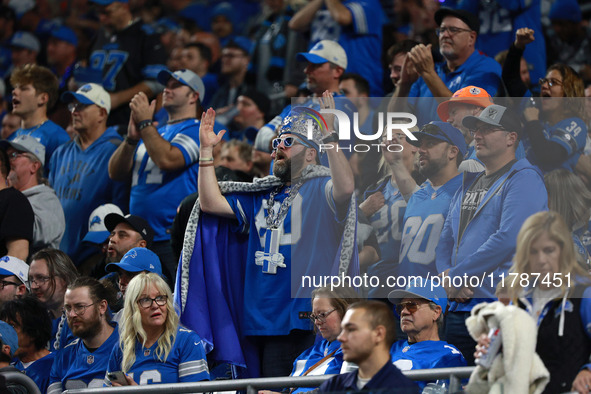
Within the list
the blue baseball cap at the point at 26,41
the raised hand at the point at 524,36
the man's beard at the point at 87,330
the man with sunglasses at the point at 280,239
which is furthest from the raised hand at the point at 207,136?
the blue baseball cap at the point at 26,41

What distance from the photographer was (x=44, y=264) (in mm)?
7852

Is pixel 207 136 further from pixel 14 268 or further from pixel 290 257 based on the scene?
pixel 14 268

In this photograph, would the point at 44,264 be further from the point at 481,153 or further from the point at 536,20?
the point at 536,20

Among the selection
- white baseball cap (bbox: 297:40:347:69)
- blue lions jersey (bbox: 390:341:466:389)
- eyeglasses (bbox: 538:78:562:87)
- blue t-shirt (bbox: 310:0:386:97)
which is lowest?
blue lions jersey (bbox: 390:341:466:389)

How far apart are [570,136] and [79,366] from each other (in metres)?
3.68

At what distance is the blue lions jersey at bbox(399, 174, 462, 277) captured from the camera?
6.48 m

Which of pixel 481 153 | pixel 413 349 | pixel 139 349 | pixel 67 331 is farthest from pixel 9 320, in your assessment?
pixel 481 153

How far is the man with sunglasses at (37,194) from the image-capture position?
862cm

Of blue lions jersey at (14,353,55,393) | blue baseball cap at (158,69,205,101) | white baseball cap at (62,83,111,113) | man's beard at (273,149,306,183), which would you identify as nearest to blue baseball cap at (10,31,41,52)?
white baseball cap at (62,83,111,113)

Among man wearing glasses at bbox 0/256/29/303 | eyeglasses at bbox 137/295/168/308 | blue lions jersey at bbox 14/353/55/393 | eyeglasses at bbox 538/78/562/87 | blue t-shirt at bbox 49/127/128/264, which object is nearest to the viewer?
eyeglasses at bbox 137/295/168/308

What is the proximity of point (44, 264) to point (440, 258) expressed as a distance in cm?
309

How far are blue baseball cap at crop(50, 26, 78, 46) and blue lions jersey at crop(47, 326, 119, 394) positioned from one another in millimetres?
7058

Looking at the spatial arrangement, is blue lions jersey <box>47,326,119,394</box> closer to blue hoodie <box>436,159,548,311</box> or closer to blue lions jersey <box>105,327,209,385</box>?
blue lions jersey <box>105,327,209,385</box>

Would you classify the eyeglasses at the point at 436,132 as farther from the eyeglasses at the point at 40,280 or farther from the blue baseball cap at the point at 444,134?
the eyeglasses at the point at 40,280
